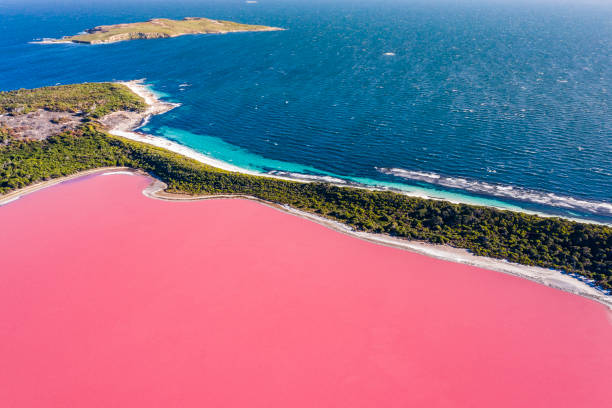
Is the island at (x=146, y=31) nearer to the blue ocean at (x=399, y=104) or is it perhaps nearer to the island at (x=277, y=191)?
the blue ocean at (x=399, y=104)

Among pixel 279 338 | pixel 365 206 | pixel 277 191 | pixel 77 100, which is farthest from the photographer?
pixel 77 100

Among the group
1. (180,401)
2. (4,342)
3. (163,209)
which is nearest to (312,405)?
(180,401)

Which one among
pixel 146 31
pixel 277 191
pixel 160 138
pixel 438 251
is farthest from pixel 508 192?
pixel 146 31

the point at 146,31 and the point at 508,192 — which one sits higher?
the point at 146,31

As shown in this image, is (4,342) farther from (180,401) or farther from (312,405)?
(312,405)

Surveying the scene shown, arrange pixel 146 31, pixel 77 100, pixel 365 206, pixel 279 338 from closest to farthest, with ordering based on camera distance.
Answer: pixel 279 338 < pixel 365 206 < pixel 77 100 < pixel 146 31

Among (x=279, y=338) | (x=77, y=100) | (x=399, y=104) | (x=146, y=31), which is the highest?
(x=146, y=31)

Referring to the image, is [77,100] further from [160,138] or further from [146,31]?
[146,31]
